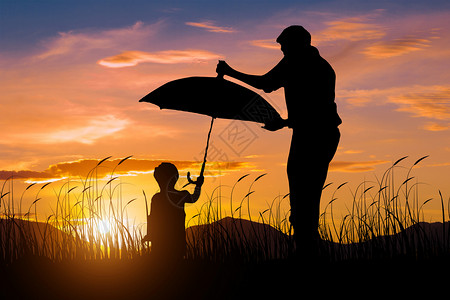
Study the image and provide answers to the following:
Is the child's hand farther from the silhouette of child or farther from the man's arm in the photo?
the man's arm

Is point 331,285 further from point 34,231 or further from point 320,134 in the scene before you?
point 34,231

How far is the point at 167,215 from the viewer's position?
6.86 meters

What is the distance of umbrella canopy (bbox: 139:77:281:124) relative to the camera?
6.96 meters

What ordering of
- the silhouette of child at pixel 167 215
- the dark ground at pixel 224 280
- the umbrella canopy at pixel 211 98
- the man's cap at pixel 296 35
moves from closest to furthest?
the dark ground at pixel 224 280, the man's cap at pixel 296 35, the silhouette of child at pixel 167 215, the umbrella canopy at pixel 211 98

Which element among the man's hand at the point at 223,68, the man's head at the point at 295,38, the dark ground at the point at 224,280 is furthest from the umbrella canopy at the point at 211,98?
the dark ground at the point at 224,280

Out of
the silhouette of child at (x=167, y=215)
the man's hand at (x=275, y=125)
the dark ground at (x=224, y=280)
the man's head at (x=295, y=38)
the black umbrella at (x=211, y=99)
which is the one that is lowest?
the dark ground at (x=224, y=280)

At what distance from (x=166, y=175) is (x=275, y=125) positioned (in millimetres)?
1582

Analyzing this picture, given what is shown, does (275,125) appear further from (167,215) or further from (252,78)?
(167,215)

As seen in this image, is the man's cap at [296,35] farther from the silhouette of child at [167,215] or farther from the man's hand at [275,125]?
the silhouette of child at [167,215]

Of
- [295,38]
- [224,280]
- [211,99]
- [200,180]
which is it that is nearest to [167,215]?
[200,180]

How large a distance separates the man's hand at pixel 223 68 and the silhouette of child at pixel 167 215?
56.9 inches

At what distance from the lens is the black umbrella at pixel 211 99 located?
22.8ft

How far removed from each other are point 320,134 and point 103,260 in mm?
3545

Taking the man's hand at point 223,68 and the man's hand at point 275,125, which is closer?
the man's hand at point 275,125
